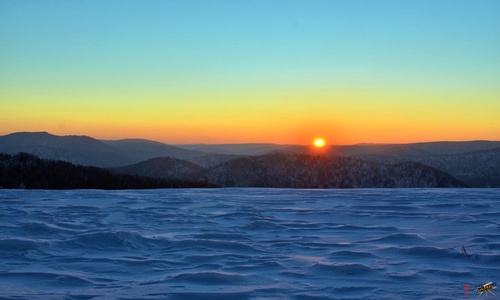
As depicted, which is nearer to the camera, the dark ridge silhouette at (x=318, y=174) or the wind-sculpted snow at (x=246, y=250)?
the wind-sculpted snow at (x=246, y=250)

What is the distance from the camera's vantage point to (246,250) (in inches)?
210

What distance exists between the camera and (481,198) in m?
10.4

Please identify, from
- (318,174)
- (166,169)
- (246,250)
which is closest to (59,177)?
(246,250)

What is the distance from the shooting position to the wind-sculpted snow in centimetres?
389

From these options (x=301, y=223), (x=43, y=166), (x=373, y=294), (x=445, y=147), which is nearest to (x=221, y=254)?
(x=373, y=294)

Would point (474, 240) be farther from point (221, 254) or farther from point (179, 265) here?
point (179, 265)

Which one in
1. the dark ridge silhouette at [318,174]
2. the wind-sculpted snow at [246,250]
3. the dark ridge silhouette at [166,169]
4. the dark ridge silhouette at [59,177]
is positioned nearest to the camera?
the wind-sculpted snow at [246,250]

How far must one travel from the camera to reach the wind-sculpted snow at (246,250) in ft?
12.8

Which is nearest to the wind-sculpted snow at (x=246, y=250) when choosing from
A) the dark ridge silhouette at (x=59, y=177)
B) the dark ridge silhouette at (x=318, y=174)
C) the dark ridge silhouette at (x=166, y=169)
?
the dark ridge silhouette at (x=59, y=177)

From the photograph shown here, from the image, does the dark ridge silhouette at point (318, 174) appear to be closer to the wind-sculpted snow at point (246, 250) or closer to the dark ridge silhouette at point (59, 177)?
the dark ridge silhouette at point (59, 177)

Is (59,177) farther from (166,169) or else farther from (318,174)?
(166,169)

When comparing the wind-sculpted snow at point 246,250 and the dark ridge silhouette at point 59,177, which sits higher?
the dark ridge silhouette at point 59,177

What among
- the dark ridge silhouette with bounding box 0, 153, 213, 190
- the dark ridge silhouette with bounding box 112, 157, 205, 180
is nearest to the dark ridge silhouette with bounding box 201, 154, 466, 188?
the dark ridge silhouette with bounding box 112, 157, 205, 180

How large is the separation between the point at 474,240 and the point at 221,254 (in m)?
2.80
